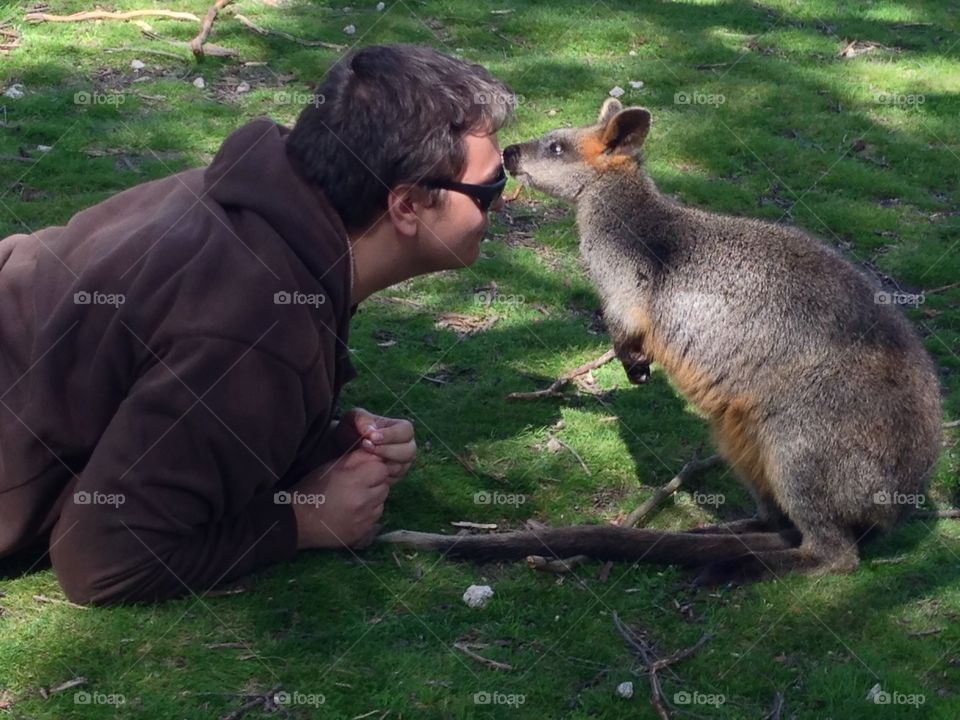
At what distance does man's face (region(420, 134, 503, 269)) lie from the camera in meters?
3.30

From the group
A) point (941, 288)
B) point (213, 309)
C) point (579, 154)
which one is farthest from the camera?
point (941, 288)

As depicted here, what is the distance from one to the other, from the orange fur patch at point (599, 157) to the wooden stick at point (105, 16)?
4.48 meters

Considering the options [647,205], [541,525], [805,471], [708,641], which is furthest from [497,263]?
[708,641]

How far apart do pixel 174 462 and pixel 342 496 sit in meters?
0.77

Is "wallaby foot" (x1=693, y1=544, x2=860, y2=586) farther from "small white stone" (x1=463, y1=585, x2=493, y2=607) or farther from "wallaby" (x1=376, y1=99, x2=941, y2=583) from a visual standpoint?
"small white stone" (x1=463, y1=585, x2=493, y2=607)

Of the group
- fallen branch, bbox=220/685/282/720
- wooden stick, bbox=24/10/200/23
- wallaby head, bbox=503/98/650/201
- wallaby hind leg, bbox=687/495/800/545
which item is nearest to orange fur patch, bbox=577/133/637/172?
wallaby head, bbox=503/98/650/201

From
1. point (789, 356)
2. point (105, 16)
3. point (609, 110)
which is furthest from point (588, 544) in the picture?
point (105, 16)

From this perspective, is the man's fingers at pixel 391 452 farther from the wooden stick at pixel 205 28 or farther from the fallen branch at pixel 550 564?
the wooden stick at pixel 205 28

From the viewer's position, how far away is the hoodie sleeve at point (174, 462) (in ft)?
9.90

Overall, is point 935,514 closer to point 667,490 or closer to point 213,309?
point 667,490

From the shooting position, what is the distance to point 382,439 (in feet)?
12.2

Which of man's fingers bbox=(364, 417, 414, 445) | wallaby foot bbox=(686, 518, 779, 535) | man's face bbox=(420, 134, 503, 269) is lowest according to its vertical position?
wallaby foot bbox=(686, 518, 779, 535)

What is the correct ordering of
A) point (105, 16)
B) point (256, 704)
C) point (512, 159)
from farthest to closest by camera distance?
point (105, 16) → point (512, 159) → point (256, 704)

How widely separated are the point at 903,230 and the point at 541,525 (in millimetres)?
3444
